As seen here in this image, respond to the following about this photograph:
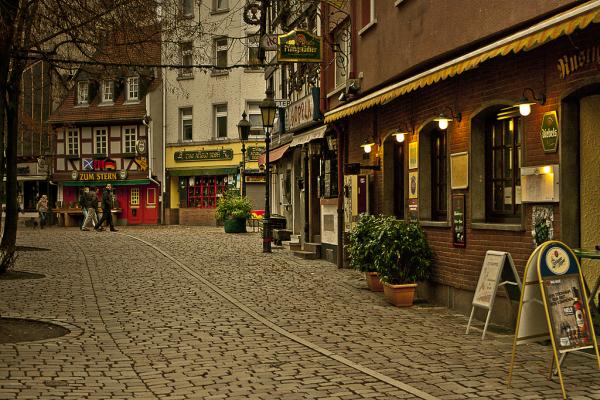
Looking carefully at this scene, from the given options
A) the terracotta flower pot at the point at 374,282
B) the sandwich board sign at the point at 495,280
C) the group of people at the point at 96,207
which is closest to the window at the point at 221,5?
the group of people at the point at 96,207

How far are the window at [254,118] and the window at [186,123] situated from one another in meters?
4.19

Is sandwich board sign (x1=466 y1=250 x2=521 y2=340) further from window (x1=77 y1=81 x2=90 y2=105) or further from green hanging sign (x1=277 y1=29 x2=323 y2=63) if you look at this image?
window (x1=77 y1=81 x2=90 y2=105)

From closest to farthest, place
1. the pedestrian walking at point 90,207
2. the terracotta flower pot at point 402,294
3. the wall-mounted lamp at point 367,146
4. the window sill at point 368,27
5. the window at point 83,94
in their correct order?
the terracotta flower pot at point 402,294 → the window sill at point 368,27 → the wall-mounted lamp at point 367,146 → the pedestrian walking at point 90,207 → the window at point 83,94

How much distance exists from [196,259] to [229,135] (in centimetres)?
2700

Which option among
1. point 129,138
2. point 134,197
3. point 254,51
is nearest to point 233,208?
point 254,51

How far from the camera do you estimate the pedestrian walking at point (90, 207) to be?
35.6m

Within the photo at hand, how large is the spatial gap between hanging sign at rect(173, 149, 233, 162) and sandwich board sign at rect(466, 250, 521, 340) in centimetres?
3743

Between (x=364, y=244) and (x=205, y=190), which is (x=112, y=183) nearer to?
(x=205, y=190)

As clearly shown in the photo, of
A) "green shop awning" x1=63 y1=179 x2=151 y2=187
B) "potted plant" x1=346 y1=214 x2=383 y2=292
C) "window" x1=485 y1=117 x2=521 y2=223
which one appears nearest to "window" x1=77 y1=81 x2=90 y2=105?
"green shop awning" x1=63 y1=179 x2=151 y2=187

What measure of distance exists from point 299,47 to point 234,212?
1631 centimetres

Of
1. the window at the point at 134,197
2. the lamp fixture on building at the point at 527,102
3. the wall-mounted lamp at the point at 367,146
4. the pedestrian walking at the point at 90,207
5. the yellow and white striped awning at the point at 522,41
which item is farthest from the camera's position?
the window at the point at 134,197

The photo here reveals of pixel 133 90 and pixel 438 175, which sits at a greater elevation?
pixel 133 90

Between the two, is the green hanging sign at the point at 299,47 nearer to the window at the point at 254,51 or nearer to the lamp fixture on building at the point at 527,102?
the window at the point at 254,51

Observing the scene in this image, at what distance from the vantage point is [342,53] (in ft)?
61.7
